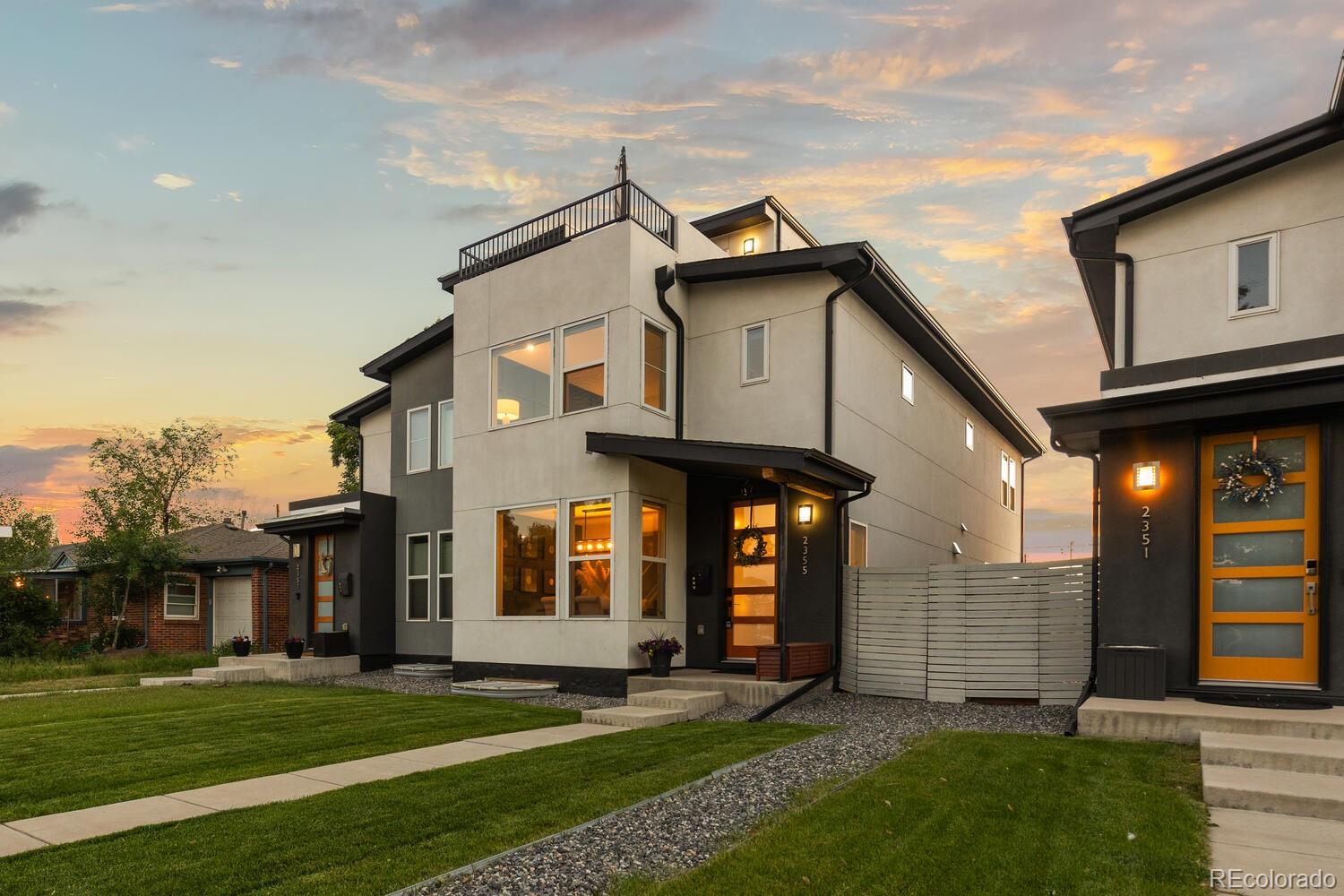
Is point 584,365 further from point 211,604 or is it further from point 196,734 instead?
point 211,604

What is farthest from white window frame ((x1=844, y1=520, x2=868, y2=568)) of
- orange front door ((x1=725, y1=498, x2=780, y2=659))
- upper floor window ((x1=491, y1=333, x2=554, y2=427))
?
upper floor window ((x1=491, y1=333, x2=554, y2=427))

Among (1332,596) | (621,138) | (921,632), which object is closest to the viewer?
(1332,596)

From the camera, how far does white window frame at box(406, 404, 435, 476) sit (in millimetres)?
16234

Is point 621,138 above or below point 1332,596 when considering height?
above

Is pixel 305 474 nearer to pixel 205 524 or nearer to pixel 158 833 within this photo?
pixel 205 524

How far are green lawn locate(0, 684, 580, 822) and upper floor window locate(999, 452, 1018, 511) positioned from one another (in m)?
16.3

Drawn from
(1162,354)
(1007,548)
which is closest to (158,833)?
(1162,354)

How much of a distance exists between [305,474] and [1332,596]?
32612mm

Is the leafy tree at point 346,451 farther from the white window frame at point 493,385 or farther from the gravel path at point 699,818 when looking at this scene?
the gravel path at point 699,818

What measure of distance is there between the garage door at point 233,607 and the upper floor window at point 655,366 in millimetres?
17272

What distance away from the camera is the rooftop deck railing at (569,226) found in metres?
12.3

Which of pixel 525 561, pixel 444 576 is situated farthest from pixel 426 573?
pixel 525 561

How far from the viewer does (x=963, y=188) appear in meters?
14.0

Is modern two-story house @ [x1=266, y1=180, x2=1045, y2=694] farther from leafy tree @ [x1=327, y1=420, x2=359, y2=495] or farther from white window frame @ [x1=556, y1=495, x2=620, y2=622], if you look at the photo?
leafy tree @ [x1=327, y1=420, x2=359, y2=495]
